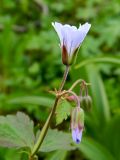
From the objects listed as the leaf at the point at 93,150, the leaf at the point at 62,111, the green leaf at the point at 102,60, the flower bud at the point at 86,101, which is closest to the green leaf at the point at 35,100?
the green leaf at the point at 102,60

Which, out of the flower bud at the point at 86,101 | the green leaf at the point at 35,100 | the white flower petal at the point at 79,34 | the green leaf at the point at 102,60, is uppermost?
the green leaf at the point at 102,60

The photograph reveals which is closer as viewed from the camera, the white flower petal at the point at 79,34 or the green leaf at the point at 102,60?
the white flower petal at the point at 79,34

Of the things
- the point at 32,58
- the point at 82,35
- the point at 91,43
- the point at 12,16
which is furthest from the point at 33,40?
the point at 82,35

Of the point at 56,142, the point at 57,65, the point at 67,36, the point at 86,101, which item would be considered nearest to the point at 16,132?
the point at 56,142

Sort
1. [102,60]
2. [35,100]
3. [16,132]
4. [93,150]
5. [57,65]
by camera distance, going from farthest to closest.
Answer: [57,65]
[35,100]
[102,60]
[93,150]
[16,132]

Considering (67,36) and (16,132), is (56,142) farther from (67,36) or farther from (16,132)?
(67,36)

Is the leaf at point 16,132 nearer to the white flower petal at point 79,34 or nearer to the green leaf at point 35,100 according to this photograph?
the white flower petal at point 79,34

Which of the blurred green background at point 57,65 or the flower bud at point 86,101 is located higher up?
the blurred green background at point 57,65
